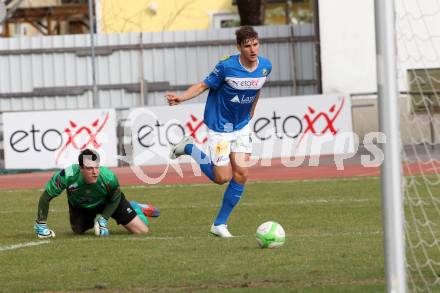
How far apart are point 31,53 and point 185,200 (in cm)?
1678

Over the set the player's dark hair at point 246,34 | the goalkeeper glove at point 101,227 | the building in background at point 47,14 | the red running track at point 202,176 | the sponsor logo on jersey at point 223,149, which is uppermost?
the building in background at point 47,14

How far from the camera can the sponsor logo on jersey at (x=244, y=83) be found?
11.8m

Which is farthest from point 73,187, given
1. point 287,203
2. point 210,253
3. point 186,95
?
point 287,203

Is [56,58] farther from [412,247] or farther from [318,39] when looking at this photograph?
[412,247]

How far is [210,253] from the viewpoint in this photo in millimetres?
9977

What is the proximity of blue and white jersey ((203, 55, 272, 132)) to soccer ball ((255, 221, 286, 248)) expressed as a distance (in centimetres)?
196

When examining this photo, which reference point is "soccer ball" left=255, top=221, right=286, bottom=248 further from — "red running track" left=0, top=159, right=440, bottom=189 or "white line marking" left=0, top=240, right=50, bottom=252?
"red running track" left=0, top=159, right=440, bottom=189

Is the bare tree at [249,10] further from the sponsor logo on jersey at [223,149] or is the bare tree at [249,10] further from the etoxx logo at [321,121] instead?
the sponsor logo on jersey at [223,149]

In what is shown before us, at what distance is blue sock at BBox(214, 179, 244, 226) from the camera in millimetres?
11477

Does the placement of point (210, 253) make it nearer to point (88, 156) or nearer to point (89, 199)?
point (88, 156)

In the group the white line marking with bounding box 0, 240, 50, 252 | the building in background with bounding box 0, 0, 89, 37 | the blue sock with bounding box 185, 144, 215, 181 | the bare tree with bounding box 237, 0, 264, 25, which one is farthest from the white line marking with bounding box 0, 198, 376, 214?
the building in background with bounding box 0, 0, 89, 37

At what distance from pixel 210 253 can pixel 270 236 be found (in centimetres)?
57

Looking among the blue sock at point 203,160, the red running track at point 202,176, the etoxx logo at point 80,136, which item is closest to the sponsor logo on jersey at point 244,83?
the blue sock at point 203,160

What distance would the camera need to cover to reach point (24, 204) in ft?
53.6
